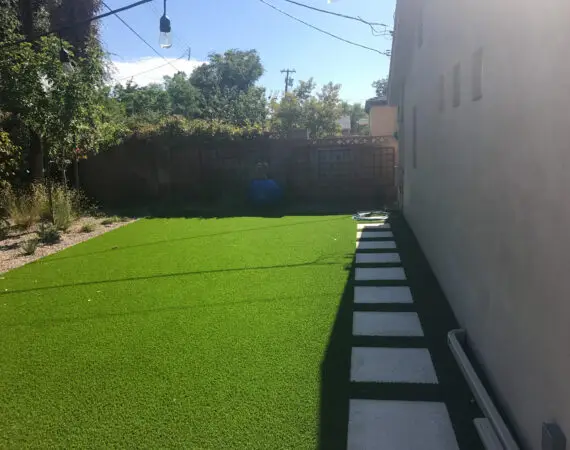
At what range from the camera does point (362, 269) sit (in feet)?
17.4

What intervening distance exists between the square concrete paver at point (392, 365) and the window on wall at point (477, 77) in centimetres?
177

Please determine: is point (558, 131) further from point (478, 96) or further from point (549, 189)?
point (478, 96)

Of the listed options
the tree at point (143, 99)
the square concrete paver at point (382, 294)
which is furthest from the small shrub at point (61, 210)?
the tree at point (143, 99)

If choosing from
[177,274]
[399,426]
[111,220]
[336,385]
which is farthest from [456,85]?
[111,220]

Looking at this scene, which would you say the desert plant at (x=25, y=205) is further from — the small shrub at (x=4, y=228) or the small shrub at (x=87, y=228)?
the small shrub at (x=87, y=228)

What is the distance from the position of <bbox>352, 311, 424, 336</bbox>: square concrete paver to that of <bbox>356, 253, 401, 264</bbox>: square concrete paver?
184 cm

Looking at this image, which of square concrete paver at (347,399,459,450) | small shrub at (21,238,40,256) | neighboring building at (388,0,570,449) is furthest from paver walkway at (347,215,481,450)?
small shrub at (21,238,40,256)

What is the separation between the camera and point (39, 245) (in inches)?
284

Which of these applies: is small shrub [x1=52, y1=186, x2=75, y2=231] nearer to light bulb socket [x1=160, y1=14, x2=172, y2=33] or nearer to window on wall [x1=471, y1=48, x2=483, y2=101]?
light bulb socket [x1=160, y1=14, x2=172, y2=33]

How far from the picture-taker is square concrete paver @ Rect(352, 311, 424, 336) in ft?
11.2

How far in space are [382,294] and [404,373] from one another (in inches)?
62.5

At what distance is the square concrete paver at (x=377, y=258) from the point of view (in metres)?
5.64

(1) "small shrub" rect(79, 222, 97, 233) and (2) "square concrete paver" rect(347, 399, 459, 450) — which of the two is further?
(1) "small shrub" rect(79, 222, 97, 233)

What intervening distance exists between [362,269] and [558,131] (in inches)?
153
